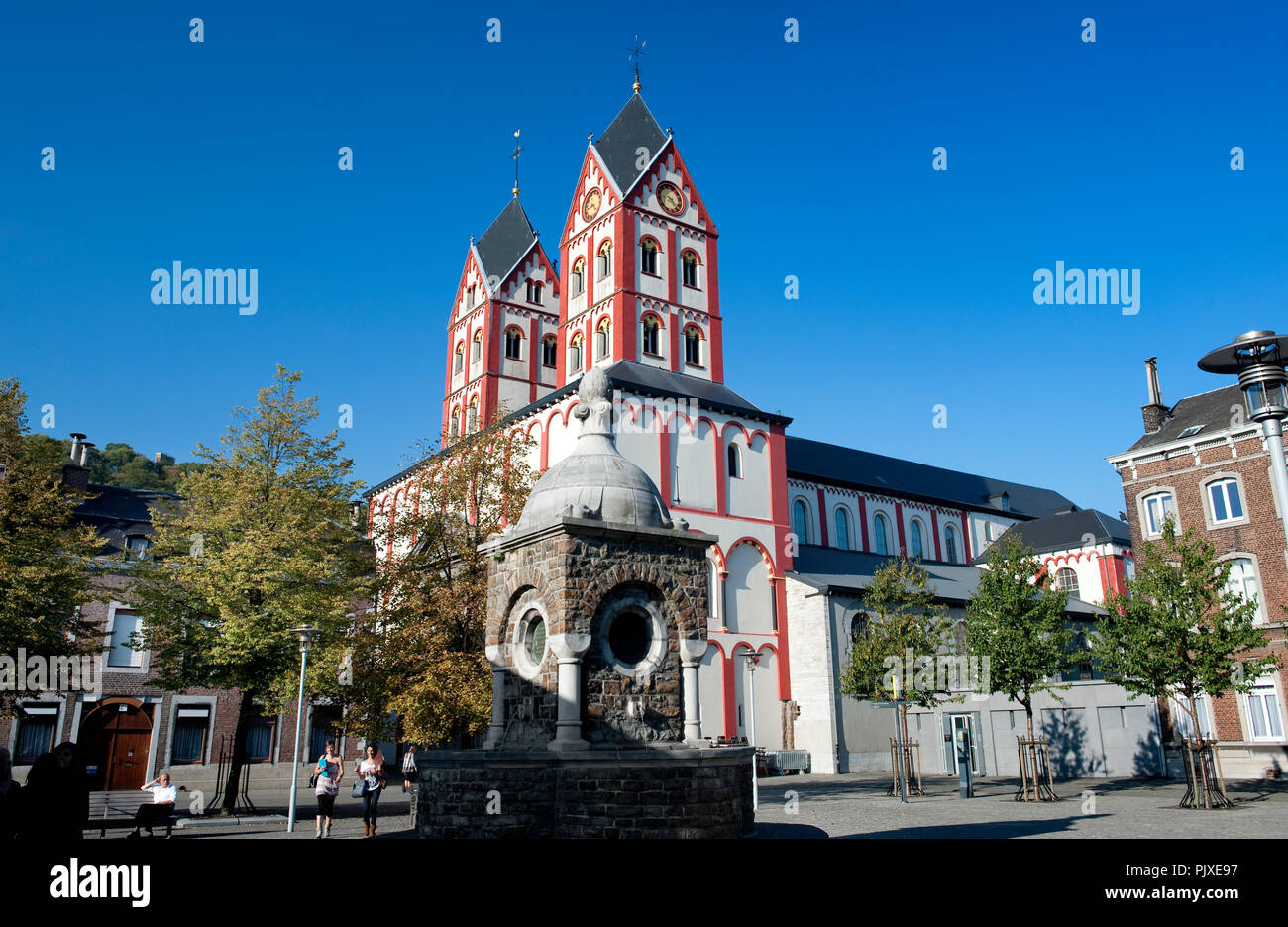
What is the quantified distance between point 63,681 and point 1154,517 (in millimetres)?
35006

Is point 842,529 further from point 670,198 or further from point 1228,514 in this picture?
point 1228,514

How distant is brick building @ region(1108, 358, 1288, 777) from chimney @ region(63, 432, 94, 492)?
1515 inches

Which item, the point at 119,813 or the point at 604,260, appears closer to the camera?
the point at 119,813

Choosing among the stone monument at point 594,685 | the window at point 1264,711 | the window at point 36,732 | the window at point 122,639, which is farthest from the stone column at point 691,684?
the window at point 36,732

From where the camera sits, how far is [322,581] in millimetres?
23516

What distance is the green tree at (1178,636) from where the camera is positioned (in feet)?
70.6

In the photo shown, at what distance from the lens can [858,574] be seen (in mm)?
44094

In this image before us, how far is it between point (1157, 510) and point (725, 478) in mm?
16897

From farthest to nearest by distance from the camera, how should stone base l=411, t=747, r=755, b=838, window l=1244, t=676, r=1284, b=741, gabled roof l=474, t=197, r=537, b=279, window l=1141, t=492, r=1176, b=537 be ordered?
gabled roof l=474, t=197, r=537, b=279
window l=1141, t=492, r=1176, b=537
window l=1244, t=676, r=1284, b=741
stone base l=411, t=747, r=755, b=838

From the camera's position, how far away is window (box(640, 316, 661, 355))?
42.3 m

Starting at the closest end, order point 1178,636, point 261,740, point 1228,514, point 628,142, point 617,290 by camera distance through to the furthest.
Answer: point 1178,636
point 1228,514
point 261,740
point 617,290
point 628,142

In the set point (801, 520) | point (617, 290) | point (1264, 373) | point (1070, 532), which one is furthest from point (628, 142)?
point (1264, 373)

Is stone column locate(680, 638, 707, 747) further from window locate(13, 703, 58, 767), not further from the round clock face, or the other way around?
the round clock face

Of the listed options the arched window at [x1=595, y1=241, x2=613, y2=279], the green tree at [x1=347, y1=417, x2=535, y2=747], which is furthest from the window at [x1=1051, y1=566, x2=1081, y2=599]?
the green tree at [x1=347, y1=417, x2=535, y2=747]
